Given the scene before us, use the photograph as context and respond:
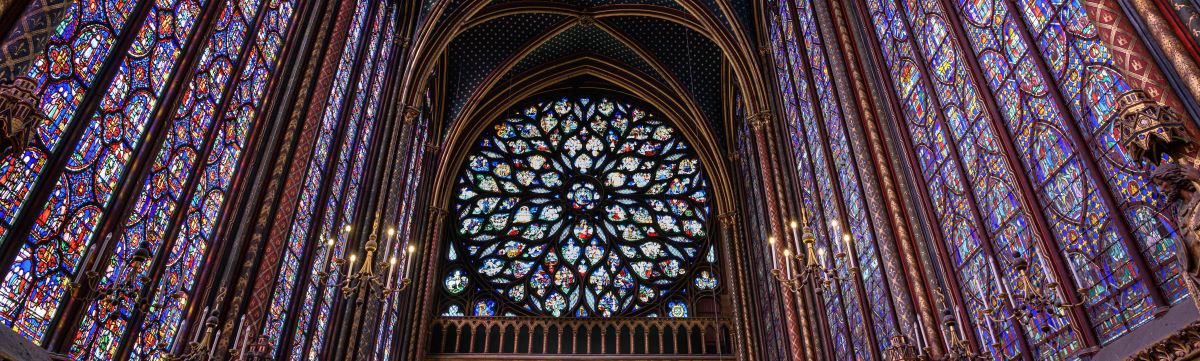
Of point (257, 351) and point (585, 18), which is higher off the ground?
point (585, 18)

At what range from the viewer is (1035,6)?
7.19 m

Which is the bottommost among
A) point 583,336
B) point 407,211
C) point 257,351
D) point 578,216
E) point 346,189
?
point 257,351

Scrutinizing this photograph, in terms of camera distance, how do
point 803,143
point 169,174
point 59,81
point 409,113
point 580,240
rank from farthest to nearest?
point 580,240
point 409,113
point 803,143
point 169,174
point 59,81

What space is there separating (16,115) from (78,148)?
2408 mm

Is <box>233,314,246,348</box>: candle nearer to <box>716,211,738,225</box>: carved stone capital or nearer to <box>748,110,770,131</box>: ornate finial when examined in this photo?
<box>748,110,770,131</box>: ornate finial

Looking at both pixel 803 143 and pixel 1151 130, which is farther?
pixel 803 143

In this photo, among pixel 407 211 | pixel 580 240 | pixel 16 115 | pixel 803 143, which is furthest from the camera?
pixel 580 240

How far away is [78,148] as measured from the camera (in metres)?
6.48

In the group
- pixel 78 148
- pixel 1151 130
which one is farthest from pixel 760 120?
pixel 78 148

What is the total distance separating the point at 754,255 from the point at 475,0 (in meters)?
9.33

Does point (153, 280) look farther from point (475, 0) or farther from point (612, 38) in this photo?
point (612, 38)

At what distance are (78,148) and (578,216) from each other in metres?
16.8

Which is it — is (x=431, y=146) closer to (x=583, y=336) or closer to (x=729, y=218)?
(x=583, y=336)

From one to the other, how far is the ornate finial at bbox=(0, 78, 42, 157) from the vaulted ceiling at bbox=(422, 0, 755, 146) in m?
16.2
